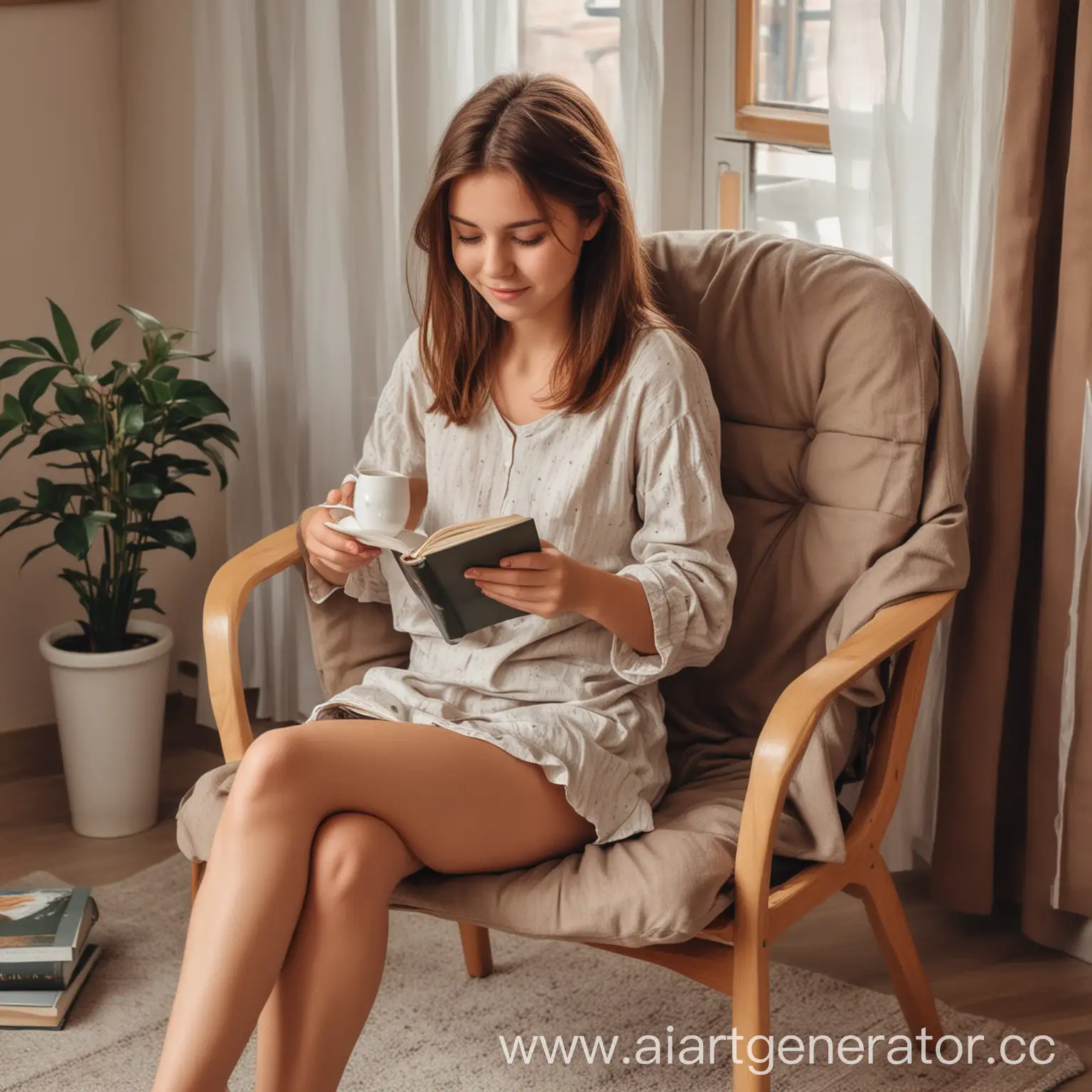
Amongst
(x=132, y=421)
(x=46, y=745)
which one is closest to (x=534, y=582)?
(x=132, y=421)

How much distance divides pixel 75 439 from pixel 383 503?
1.04 meters

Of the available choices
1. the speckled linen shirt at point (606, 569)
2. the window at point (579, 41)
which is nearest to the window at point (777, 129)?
the window at point (579, 41)

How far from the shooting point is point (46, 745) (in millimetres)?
2822

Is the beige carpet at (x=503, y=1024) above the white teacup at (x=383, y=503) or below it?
below

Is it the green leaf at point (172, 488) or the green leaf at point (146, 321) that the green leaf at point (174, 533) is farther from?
the green leaf at point (146, 321)


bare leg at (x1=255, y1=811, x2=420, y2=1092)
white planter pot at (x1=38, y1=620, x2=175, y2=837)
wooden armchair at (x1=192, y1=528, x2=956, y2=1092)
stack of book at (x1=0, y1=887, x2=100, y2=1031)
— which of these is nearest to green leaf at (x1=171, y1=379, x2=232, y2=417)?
white planter pot at (x1=38, y1=620, x2=175, y2=837)

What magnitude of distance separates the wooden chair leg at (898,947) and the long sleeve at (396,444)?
0.67 m

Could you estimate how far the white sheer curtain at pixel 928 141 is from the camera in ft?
6.01

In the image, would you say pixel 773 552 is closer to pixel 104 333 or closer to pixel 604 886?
pixel 604 886

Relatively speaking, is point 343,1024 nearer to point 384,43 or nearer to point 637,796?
point 637,796

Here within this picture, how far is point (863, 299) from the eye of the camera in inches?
67.0

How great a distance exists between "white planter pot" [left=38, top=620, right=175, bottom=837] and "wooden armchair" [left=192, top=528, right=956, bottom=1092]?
2.52 ft

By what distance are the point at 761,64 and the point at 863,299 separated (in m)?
0.79

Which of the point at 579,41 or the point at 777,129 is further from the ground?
the point at 579,41
